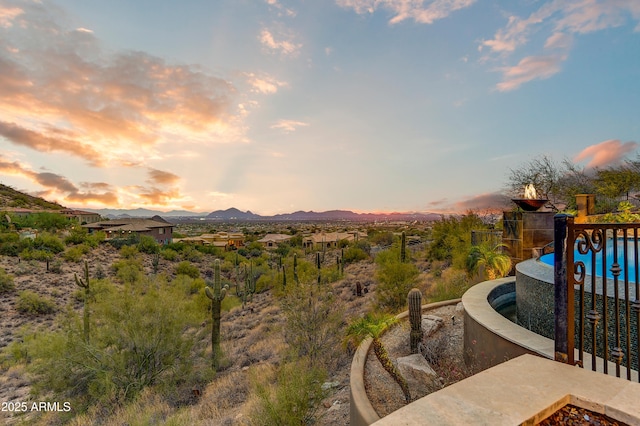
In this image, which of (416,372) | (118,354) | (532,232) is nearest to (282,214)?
(118,354)

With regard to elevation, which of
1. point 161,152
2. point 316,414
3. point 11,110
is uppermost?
point 11,110

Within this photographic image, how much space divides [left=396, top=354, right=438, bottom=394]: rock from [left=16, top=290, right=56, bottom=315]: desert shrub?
20885 mm

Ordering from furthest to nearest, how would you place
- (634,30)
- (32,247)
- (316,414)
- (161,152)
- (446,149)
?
(32,247)
(161,152)
(446,149)
(634,30)
(316,414)

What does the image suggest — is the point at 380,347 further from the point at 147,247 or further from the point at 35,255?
the point at 147,247

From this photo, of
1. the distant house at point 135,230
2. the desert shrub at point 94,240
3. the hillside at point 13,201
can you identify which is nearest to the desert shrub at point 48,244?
the desert shrub at point 94,240

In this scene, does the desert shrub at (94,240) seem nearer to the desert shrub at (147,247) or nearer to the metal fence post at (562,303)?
the desert shrub at (147,247)

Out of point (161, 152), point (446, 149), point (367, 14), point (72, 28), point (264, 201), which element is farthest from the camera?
point (264, 201)

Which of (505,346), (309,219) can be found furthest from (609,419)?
(309,219)

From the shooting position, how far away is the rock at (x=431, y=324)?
17.8 feet

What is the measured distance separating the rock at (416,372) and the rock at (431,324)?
3.47 ft

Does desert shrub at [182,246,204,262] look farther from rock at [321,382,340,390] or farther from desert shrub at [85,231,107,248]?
rock at [321,382,340,390]

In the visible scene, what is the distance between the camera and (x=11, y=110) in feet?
53.3

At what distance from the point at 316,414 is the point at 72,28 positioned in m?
17.1

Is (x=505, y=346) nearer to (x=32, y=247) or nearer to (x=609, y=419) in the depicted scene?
(x=609, y=419)
